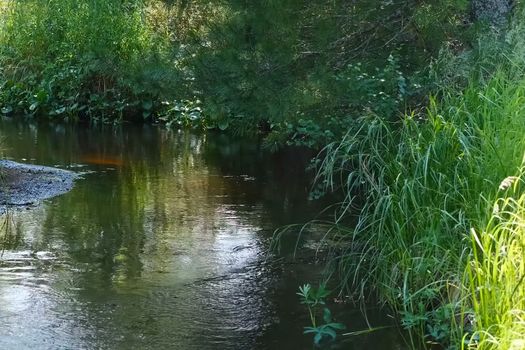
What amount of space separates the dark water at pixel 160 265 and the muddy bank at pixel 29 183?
18cm

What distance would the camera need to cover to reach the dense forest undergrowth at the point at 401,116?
461 cm

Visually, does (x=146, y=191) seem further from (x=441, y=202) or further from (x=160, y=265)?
(x=441, y=202)

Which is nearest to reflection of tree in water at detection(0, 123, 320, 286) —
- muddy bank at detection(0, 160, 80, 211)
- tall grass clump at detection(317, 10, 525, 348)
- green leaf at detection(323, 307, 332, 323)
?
muddy bank at detection(0, 160, 80, 211)

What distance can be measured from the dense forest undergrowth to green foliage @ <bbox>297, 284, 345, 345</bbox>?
0.26 metres

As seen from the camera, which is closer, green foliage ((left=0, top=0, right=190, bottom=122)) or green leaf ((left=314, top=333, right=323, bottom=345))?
green leaf ((left=314, top=333, right=323, bottom=345))

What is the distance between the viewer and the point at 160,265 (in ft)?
21.1

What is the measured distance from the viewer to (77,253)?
22.1 ft

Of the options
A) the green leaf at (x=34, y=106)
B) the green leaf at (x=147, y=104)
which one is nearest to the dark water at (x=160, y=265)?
the green leaf at (x=147, y=104)

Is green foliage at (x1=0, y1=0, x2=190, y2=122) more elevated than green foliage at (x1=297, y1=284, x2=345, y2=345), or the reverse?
green foliage at (x1=0, y1=0, x2=190, y2=122)

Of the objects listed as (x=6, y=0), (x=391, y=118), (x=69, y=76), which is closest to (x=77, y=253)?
(x=391, y=118)

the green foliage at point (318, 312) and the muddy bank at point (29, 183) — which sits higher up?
the muddy bank at point (29, 183)

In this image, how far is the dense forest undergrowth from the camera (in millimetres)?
4613

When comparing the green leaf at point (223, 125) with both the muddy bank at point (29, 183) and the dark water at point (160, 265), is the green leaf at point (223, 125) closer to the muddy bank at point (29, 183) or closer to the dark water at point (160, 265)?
the dark water at point (160, 265)

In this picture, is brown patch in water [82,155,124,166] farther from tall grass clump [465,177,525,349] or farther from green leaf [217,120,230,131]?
tall grass clump [465,177,525,349]
